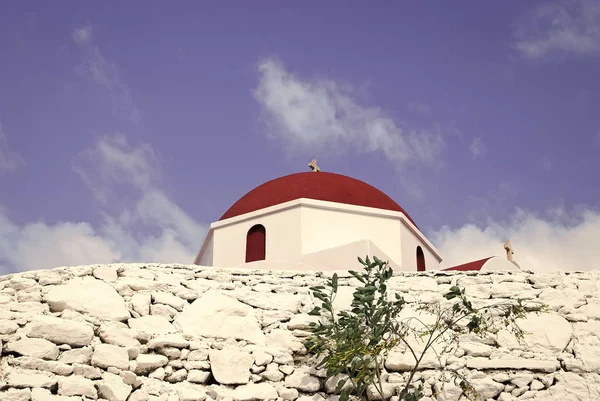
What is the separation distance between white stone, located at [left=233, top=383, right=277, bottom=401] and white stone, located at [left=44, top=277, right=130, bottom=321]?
3.78 ft

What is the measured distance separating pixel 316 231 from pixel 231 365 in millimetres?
6123

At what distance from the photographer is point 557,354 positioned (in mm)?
6199

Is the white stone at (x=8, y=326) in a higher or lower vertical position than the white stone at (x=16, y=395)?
higher

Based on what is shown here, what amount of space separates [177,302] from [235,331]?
1.94ft

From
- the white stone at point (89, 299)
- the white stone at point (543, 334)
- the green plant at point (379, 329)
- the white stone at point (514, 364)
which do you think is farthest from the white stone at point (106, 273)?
the white stone at point (543, 334)

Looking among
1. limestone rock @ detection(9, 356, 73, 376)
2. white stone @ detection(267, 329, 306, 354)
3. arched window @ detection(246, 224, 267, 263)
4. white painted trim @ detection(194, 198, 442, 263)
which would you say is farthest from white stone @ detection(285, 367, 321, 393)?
white painted trim @ detection(194, 198, 442, 263)

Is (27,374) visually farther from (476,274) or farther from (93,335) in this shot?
(476,274)

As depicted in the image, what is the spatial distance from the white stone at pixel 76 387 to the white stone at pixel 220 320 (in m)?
1.00

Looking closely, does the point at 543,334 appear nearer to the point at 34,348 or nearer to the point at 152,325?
the point at 152,325

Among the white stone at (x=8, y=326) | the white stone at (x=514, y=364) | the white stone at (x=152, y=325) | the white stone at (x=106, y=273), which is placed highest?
the white stone at (x=106, y=273)

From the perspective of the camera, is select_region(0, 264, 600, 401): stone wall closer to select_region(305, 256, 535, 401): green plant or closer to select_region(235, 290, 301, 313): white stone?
select_region(235, 290, 301, 313): white stone

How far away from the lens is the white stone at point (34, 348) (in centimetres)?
532

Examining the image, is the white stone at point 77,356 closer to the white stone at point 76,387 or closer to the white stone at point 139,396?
the white stone at point 76,387

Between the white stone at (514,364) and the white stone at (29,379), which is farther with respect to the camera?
the white stone at (514,364)
